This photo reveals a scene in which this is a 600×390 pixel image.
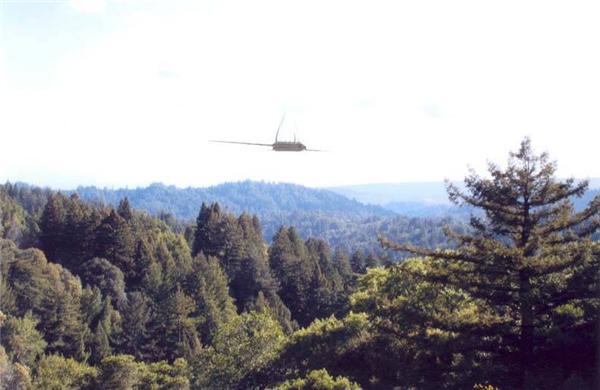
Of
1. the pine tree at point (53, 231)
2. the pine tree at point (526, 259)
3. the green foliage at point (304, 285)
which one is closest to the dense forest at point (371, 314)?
the pine tree at point (526, 259)

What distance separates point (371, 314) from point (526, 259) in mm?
4461

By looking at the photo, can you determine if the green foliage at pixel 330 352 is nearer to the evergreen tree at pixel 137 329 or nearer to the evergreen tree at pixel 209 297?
the evergreen tree at pixel 137 329

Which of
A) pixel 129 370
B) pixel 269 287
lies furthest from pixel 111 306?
pixel 129 370

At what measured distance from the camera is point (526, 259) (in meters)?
10.6

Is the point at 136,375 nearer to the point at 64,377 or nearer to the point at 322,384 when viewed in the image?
the point at 64,377

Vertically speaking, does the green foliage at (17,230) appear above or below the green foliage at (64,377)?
above

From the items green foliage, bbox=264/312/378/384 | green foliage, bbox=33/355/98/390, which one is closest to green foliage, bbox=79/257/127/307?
green foliage, bbox=33/355/98/390

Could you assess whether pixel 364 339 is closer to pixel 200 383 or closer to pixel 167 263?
pixel 200 383

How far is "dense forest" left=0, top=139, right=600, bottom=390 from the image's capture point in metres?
10.6

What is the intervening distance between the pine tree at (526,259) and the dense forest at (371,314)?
3 centimetres

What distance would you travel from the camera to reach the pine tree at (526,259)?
34.6ft

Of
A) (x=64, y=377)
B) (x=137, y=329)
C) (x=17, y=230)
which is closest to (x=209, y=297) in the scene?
(x=137, y=329)

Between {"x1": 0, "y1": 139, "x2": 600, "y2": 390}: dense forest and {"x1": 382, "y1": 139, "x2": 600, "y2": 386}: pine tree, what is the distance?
3cm

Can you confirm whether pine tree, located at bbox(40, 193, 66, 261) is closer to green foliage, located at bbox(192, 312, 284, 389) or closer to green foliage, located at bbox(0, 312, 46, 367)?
green foliage, located at bbox(0, 312, 46, 367)
